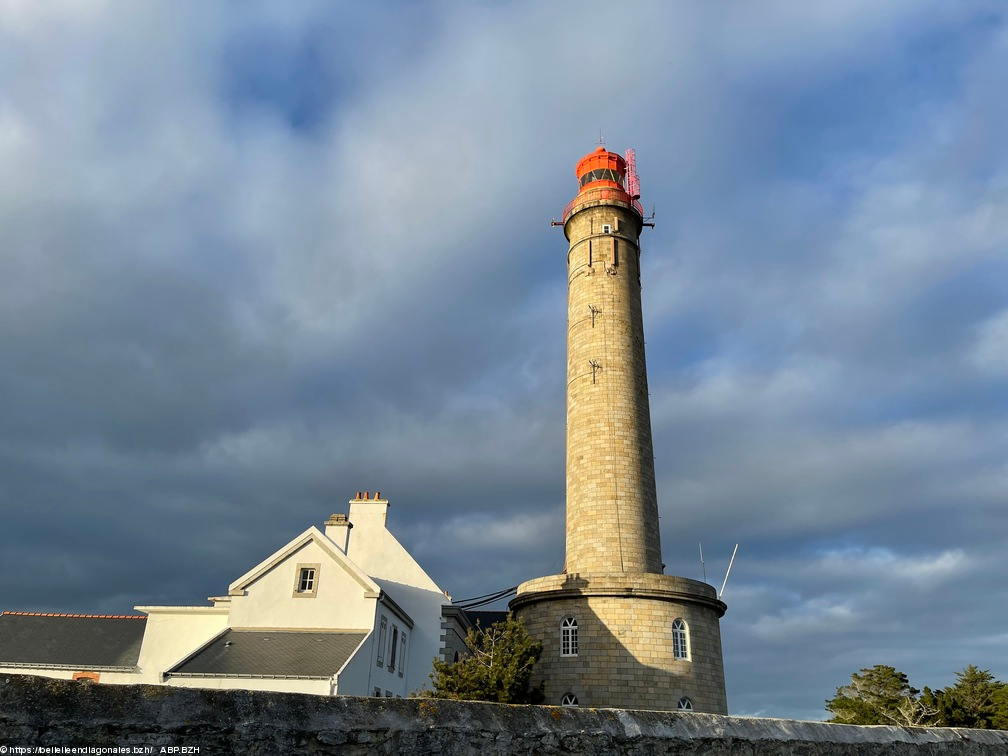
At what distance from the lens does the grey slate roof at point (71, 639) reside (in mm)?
22281

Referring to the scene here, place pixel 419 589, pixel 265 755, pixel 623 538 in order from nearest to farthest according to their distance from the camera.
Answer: pixel 265 755, pixel 623 538, pixel 419 589

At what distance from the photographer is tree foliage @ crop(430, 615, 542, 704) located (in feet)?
65.8

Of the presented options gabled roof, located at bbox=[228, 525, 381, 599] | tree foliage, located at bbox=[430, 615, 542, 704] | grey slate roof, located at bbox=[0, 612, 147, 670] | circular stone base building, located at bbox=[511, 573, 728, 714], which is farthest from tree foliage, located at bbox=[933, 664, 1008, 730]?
grey slate roof, located at bbox=[0, 612, 147, 670]

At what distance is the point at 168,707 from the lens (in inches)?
165

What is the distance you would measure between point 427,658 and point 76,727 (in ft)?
80.6

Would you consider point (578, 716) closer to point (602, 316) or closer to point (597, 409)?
point (597, 409)

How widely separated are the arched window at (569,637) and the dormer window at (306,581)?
7.62m

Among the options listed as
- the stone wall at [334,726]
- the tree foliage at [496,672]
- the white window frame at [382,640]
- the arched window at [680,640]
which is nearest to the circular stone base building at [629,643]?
the arched window at [680,640]

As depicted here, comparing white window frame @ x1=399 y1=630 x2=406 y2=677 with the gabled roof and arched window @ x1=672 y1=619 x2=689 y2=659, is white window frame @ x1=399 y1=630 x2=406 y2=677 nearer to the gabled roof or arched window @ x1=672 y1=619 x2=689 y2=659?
the gabled roof

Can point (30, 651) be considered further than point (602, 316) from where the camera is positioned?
No

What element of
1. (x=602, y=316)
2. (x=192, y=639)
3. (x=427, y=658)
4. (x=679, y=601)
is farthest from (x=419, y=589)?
(x=602, y=316)

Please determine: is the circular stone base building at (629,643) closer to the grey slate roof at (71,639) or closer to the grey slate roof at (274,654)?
the grey slate roof at (274,654)

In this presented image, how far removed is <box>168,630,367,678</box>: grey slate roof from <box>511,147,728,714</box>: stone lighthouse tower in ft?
20.4

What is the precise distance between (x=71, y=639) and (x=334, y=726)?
77.1 feet
